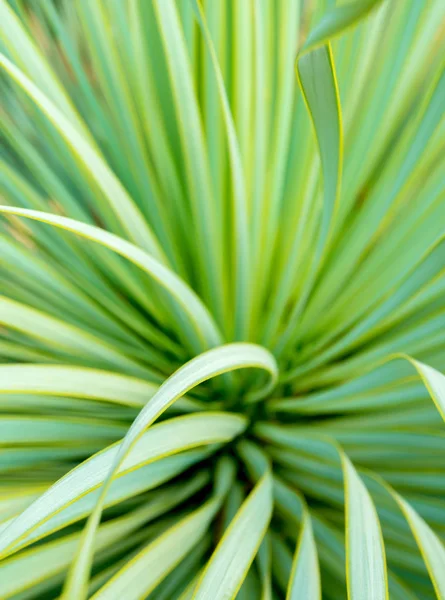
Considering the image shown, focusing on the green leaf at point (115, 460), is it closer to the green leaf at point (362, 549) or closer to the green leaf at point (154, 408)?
the green leaf at point (154, 408)

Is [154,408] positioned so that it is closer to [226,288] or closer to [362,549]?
[362,549]

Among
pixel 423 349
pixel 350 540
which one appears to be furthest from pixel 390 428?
pixel 350 540

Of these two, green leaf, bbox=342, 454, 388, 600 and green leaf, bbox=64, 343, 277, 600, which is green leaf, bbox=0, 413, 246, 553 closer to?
green leaf, bbox=64, 343, 277, 600

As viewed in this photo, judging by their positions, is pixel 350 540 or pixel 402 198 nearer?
pixel 350 540

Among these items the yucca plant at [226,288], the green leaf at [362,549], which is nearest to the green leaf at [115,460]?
the yucca plant at [226,288]

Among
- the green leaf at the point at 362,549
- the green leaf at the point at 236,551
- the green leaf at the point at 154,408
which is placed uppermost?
the green leaf at the point at 154,408

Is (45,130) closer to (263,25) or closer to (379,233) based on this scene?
(263,25)

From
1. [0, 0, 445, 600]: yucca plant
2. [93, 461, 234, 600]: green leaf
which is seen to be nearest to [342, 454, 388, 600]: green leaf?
[0, 0, 445, 600]: yucca plant

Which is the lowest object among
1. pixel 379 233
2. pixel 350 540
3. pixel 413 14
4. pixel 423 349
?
pixel 350 540

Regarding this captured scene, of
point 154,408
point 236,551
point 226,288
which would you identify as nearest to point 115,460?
point 154,408
